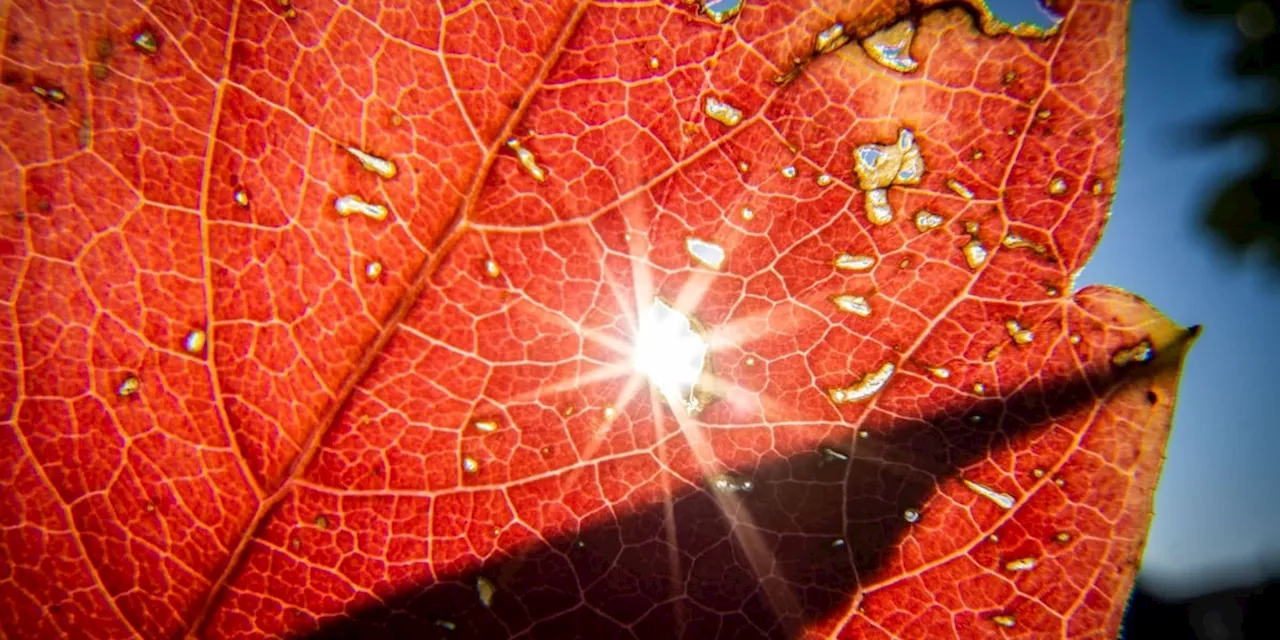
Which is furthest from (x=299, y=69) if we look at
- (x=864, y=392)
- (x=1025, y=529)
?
(x=1025, y=529)

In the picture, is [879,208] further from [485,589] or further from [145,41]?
[145,41]

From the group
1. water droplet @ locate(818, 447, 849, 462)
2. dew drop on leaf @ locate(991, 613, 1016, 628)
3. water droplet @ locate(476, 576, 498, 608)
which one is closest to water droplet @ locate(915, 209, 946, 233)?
water droplet @ locate(818, 447, 849, 462)

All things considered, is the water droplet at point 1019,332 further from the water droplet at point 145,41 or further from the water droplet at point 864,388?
the water droplet at point 145,41

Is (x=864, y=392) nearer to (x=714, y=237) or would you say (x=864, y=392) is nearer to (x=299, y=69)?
(x=714, y=237)

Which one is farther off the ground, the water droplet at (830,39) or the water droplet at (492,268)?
the water droplet at (830,39)

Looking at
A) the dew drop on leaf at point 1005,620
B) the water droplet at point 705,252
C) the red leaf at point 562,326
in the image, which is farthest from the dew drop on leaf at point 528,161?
the dew drop on leaf at point 1005,620

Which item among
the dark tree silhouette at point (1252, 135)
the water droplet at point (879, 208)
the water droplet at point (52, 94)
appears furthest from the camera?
the dark tree silhouette at point (1252, 135)
